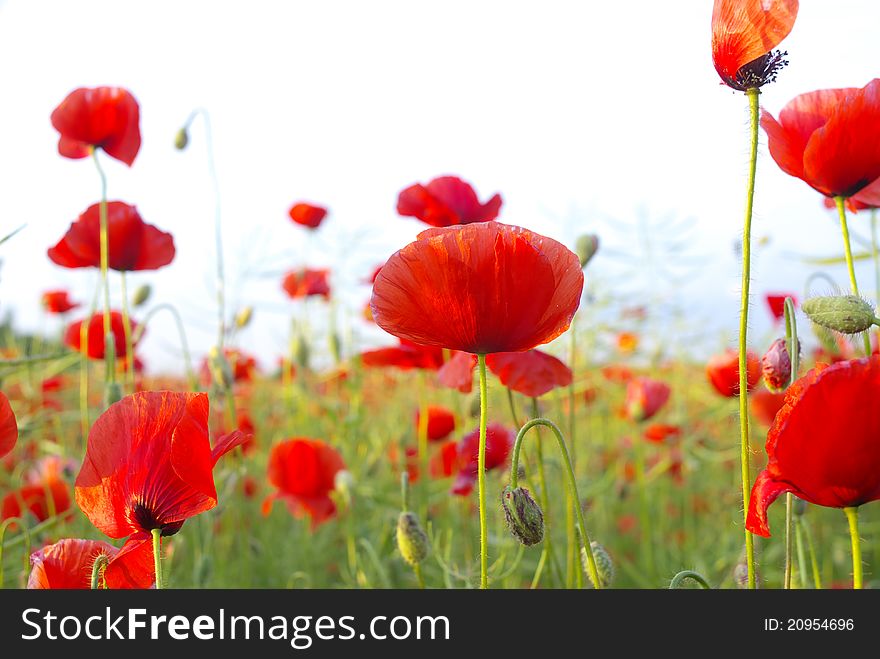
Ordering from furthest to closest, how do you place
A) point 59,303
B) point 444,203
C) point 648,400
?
point 59,303 → point 648,400 → point 444,203

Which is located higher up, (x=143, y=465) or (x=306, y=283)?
(x=306, y=283)

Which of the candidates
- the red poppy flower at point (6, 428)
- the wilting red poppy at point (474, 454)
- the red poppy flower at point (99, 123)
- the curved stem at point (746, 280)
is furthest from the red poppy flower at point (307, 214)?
the curved stem at point (746, 280)

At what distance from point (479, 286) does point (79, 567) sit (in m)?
0.47

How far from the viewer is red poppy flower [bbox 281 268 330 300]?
2340 mm

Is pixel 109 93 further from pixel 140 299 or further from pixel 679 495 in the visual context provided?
pixel 679 495

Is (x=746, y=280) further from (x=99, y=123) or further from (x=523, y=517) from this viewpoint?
(x=99, y=123)

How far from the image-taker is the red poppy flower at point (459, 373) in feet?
3.23

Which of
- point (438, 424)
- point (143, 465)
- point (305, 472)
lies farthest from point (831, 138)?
point (305, 472)

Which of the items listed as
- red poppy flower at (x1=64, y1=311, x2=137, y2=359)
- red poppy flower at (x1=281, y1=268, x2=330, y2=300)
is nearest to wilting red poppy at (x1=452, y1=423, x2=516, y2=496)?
red poppy flower at (x1=64, y1=311, x2=137, y2=359)

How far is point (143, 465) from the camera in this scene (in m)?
0.67

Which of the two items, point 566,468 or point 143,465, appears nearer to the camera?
point 143,465

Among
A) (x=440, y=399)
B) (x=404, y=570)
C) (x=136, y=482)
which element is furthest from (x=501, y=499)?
(x=440, y=399)

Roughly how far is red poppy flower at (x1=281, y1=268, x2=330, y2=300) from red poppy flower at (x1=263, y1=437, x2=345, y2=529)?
0.62m

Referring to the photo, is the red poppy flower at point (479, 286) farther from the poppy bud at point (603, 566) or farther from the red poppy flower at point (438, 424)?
the red poppy flower at point (438, 424)
